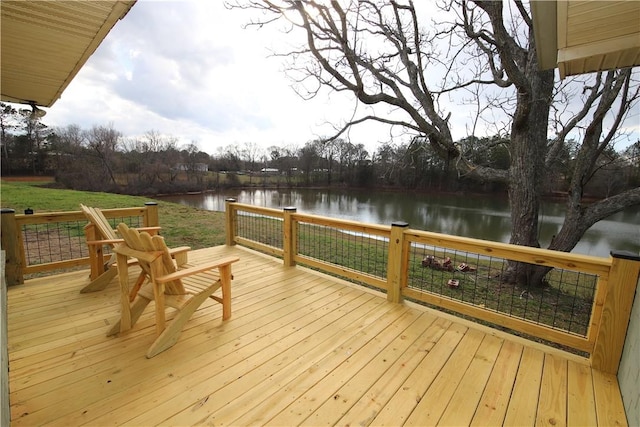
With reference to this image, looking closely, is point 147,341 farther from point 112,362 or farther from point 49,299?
point 49,299

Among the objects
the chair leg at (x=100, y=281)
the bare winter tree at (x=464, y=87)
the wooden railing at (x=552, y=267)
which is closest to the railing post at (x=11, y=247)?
the chair leg at (x=100, y=281)

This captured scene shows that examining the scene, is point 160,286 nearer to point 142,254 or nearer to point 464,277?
point 142,254

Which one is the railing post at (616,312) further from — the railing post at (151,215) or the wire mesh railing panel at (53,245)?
the wire mesh railing panel at (53,245)

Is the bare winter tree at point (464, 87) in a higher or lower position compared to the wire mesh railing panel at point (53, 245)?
higher

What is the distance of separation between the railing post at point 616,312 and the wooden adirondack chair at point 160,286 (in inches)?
116

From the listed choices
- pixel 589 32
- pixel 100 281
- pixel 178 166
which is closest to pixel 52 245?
pixel 100 281

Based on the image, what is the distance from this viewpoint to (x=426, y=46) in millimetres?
5410

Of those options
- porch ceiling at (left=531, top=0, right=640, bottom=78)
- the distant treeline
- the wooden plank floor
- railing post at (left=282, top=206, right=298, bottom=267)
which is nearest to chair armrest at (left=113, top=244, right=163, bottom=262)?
the wooden plank floor

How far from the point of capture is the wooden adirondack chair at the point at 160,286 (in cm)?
214

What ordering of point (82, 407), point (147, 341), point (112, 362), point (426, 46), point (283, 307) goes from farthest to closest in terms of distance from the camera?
point (426, 46), point (283, 307), point (147, 341), point (112, 362), point (82, 407)

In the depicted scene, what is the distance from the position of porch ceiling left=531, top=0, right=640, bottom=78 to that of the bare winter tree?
11.7 ft

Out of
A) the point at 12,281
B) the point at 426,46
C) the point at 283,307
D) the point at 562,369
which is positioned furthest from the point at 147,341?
the point at 426,46

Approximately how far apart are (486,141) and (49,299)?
7.32m

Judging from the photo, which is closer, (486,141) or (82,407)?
(82,407)
